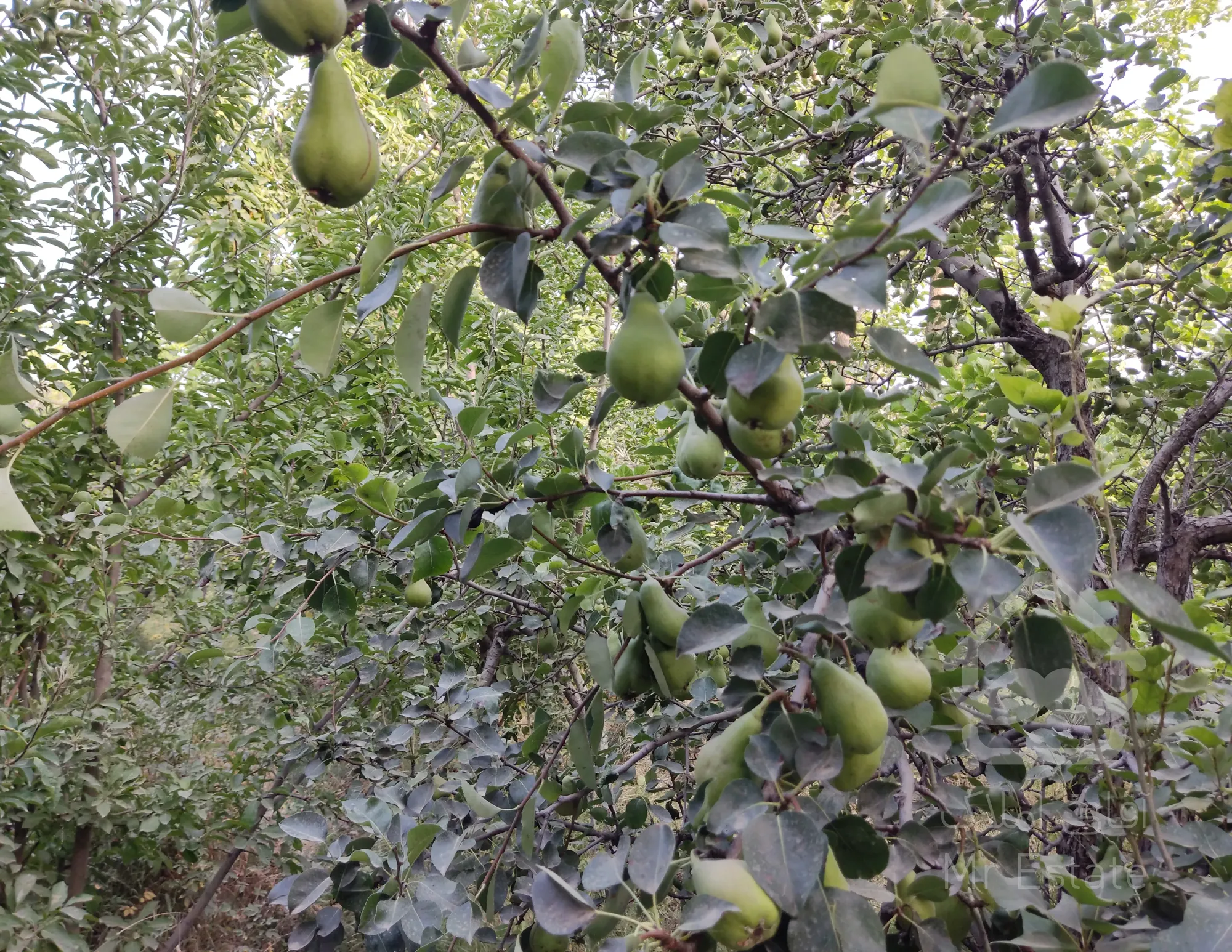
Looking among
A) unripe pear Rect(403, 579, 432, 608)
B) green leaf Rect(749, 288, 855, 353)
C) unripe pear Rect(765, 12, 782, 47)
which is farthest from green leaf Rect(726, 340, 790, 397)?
unripe pear Rect(765, 12, 782, 47)

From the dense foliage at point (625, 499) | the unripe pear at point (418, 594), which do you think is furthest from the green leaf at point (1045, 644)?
the unripe pear at point (418, 594)

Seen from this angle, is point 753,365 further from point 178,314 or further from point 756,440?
point 178,314

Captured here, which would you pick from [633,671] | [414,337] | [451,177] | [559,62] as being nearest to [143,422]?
[414,337]

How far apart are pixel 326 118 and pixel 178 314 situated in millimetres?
190

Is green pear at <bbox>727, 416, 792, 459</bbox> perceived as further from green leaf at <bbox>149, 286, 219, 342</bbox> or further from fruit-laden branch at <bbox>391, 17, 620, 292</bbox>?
green leaf at <bbox>149, 286, 219, 342</bbox>

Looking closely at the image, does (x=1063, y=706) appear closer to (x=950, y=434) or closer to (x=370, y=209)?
(x=950, y=434)

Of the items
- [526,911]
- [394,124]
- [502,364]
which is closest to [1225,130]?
[526,911]

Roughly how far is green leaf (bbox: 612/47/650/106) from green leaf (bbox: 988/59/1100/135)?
14.3 inches

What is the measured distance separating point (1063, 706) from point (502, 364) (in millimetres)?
2668

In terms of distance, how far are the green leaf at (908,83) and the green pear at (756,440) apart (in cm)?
30

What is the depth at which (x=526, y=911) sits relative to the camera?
101 centimetres

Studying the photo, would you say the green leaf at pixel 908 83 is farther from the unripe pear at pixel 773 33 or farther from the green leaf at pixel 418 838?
the unripe pear at pixel 773 33

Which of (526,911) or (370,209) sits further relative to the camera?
(370,209)

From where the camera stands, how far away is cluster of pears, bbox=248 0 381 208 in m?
0.48
